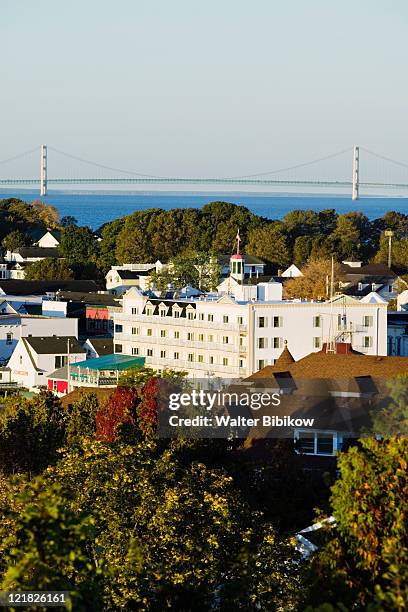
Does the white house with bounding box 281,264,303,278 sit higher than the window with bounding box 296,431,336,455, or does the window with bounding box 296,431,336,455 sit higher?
the window with bounding box 296,431,336,455

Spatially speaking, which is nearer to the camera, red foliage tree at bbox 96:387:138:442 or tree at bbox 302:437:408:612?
tree at bbox 302:437:408:612

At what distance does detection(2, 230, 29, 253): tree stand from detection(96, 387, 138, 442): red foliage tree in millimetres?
65878

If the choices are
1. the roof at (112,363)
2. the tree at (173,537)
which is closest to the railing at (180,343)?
the roof at (112,363)

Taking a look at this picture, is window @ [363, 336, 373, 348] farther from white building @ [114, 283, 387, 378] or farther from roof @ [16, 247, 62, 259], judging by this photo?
roof @ [16, 247, 62, 259]

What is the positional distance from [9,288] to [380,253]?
860 inches

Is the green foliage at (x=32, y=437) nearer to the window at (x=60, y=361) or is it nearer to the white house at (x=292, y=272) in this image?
the window at (x=60, y=361)

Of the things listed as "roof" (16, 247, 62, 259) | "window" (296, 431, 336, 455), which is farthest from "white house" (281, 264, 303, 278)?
"window" (296, 431, 336, 455)

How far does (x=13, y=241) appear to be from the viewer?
94.1m

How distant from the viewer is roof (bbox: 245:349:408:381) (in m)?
29.3

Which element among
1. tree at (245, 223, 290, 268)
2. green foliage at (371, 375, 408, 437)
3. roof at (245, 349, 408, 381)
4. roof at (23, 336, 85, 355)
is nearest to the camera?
green foliage at (371, 375, 408, 437)

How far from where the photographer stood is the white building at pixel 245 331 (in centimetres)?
4150

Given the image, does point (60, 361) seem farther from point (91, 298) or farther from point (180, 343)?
point (91, 298)

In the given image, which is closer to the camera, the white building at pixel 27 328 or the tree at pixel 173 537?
the tree at pixel 173 537

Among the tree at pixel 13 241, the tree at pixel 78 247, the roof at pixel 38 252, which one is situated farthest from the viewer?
the tree at pixel 13 241
